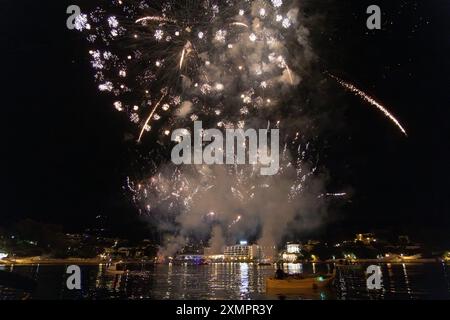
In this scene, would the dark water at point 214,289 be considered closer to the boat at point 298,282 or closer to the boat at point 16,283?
the boat at point 16,283

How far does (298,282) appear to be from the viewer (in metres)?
51.2

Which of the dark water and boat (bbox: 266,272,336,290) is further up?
boat (bbox: 266,272,336,290)

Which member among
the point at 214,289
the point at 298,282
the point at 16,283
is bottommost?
the point at 214,289

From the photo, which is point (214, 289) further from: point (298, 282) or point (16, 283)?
point (16, 283)

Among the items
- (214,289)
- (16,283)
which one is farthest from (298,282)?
(16,283)

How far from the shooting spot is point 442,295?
45906mm

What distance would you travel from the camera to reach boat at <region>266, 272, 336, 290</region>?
164ft

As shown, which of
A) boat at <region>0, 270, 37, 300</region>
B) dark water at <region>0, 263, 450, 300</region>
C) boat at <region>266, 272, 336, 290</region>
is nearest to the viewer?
boat at <region>0, 270, 37, 300</region>

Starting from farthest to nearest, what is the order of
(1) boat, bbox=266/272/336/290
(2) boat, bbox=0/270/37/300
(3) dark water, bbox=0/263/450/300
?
(1) boat, bbox=266/272/336/290 < (3) dark water, bbox=0/263/450/300 < (2) boat, bbox=0/270/37/300

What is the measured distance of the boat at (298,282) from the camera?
50.1m

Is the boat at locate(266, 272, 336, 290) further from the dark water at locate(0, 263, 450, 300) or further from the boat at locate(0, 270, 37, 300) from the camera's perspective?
the boat at locate(0, 270, 37, 300)

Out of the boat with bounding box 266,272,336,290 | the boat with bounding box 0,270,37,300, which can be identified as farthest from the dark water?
the boat with bounding box 266,272,336,290
